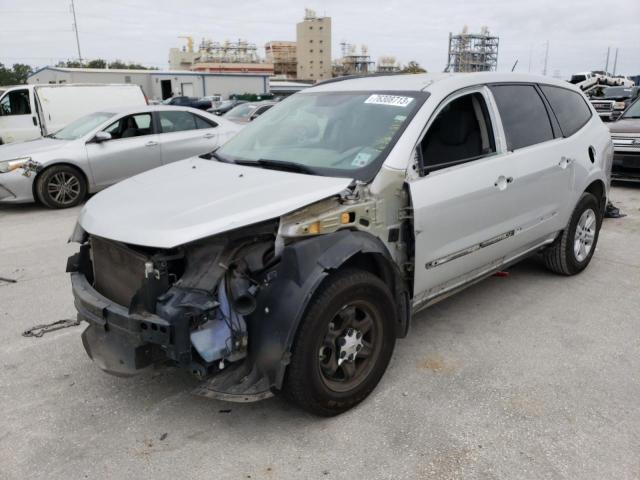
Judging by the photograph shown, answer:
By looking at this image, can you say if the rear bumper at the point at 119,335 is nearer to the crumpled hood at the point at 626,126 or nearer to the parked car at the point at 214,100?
the crumpled hood at the point at 626,126

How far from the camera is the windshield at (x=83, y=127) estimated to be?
8961mm

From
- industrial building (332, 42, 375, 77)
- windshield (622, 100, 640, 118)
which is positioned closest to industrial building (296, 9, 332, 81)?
industrial building (332, 42, 375, 77)

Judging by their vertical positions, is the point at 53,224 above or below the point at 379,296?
below

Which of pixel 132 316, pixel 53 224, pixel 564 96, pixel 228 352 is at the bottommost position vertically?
pixel 53 224

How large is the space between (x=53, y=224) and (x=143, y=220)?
561 centimetres

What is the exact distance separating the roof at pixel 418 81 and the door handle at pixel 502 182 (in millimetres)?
695

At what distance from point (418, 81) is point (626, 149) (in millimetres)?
6687

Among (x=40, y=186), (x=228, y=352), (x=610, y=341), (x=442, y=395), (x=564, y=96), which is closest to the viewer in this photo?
(x=228, y=352)

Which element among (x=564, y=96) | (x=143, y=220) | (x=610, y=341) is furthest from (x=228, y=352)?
(x=564, y=96)

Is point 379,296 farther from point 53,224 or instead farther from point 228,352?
point 53,224

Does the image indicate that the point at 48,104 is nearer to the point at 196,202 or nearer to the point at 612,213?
the point at 196,202

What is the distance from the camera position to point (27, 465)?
8.75ft

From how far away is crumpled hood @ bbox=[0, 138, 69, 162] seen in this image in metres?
8.34

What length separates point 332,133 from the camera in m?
3.66
